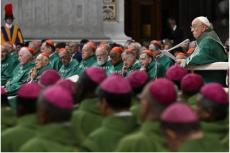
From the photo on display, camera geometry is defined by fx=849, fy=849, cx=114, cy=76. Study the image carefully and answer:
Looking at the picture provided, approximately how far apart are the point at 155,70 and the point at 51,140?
7.97 meters

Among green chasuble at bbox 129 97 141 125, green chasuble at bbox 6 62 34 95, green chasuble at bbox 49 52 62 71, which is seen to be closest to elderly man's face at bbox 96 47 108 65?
green chasuble at bbox 6 62 34 95

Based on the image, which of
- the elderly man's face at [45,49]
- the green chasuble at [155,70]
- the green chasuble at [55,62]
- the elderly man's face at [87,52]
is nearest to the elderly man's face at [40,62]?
the elderly man's face at [87,52]

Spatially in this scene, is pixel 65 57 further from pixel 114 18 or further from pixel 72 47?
pixel 114 18

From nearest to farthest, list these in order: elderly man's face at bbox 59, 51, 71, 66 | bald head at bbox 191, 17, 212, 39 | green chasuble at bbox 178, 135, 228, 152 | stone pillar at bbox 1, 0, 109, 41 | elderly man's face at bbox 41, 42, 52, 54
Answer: green chasuble at bbox 178, 135, 228, 152
bald head at bbox 191, 17, 212, 39
elderly man's face at bbox 59, 51, 71, 66
elderly man's face at bbox 41, 42, 52, 54
stone pillar at bbox 1, 0, 109, 41

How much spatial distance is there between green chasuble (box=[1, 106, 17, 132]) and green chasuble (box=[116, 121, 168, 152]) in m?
1.42

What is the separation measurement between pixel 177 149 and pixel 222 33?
74.1 ft

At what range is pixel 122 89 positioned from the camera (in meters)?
6.22

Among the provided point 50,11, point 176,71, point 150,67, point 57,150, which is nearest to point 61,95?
point 57,150

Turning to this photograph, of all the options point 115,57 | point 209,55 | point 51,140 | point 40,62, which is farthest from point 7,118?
point 40,62

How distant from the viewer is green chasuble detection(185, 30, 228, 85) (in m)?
11.0

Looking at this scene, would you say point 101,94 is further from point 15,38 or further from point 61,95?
point 15,38

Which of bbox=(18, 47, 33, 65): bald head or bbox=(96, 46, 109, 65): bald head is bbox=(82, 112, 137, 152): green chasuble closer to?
Answer: bbox=(96, 46, 109, 65): bald head

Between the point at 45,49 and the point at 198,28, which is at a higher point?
the point at 198,28

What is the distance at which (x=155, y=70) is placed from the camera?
13406mm
